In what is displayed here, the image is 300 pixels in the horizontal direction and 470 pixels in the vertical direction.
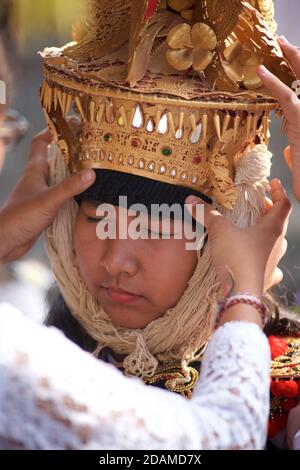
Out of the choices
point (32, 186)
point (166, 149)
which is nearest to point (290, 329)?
point (166, 149)

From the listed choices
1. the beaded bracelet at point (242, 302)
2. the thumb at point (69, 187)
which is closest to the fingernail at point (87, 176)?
the thumb at point (69, 187)

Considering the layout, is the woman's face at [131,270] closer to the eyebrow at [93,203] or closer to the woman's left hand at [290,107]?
the eyebrow at [93,203]

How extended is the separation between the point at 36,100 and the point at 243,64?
2266 mm

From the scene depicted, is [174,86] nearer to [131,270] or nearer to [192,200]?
[192,200]

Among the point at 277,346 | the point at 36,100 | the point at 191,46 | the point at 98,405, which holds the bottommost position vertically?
the point at 36,100

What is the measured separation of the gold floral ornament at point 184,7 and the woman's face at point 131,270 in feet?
1.59

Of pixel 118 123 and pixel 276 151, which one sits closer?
pixel 118 123

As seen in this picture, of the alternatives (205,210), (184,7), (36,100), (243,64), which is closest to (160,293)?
(205,210)

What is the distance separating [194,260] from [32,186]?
1.65 feet

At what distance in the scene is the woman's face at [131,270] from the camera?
6.06ft

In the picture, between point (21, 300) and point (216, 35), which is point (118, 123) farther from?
point (21, 300)

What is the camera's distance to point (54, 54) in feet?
6.29

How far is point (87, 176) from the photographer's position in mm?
1882

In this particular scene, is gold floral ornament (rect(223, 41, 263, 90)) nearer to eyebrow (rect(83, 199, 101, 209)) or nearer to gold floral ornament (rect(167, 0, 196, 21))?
gold floral ornament (rect(167, 0, 196, 21))
